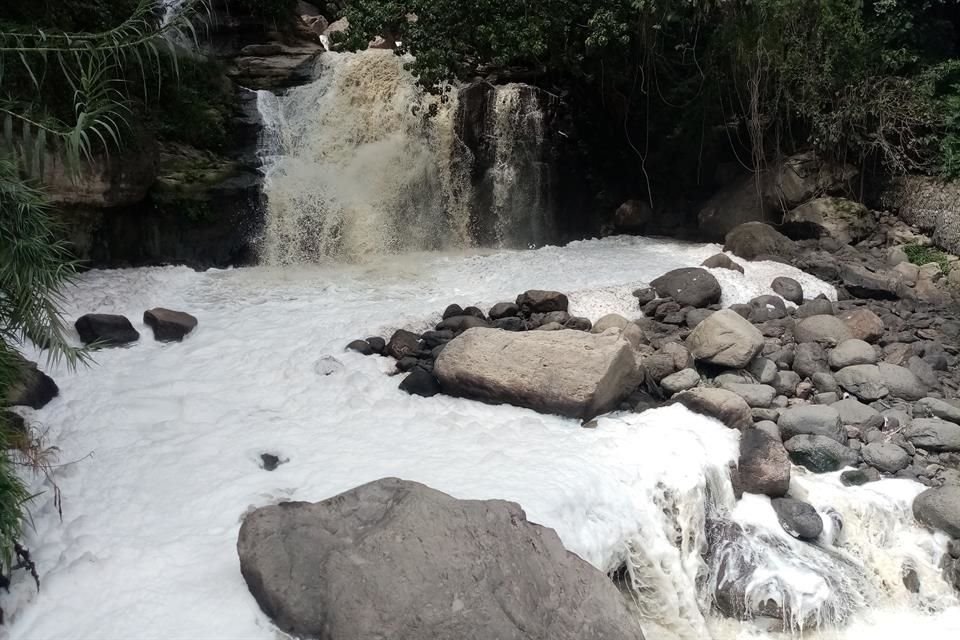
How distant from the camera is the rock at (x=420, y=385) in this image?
673 cm

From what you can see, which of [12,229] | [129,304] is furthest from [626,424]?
[129,304]

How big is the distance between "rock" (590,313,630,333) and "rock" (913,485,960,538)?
3120 mm

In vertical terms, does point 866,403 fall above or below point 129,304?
below

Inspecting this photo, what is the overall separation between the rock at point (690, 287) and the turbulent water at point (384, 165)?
3.56 metres

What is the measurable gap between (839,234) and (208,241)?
8599 millimetres

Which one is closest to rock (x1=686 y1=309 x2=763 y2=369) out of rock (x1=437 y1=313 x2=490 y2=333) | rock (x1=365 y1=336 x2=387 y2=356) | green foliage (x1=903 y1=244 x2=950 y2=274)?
rock (x1=437 y1=313 x2=490 y2=333)

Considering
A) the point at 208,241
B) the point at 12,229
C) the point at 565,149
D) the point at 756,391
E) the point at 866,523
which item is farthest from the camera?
the point at 565,149

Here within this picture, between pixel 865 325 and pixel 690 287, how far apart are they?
189 centimetres

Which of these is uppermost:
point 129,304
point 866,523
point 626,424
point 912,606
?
point 129,304

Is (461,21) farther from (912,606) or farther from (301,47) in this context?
(912,606)

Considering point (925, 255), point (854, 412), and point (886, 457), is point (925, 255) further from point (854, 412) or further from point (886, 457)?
point (886, 457)

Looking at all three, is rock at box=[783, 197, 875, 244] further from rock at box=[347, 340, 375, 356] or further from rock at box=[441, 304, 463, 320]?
rock at box=[347, 340, 375, 356]

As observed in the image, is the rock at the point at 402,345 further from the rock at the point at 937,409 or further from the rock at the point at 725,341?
the rock at the point at 937,409

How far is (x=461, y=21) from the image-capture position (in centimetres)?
1101
